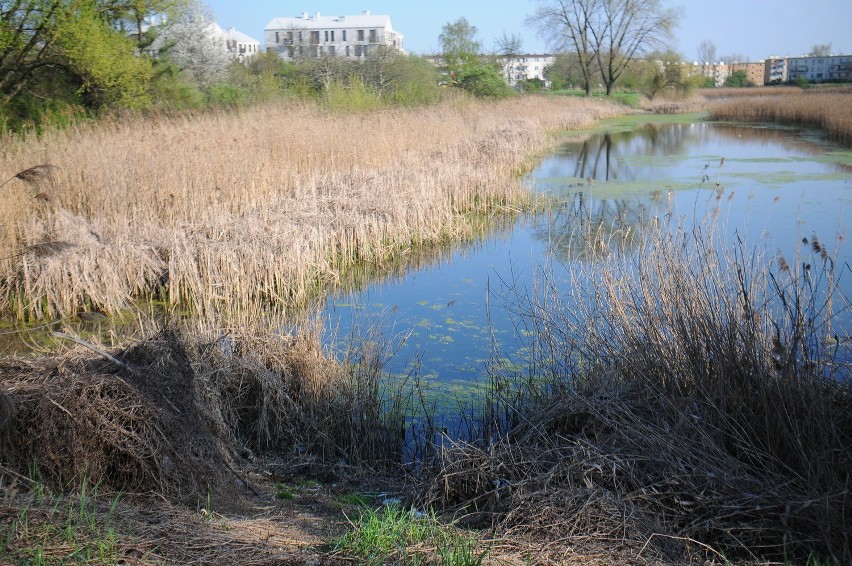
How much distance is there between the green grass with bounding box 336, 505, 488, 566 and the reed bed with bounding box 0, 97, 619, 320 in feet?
9.59

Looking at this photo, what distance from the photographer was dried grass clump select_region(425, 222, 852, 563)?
321 cm

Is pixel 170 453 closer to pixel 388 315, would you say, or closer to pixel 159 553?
pixel 159 553

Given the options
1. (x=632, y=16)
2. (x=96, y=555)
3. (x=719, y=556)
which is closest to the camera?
(x=96, y=555)

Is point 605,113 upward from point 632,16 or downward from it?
downward

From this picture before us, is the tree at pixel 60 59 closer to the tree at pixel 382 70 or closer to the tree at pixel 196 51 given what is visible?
the tree at pixel 196 51

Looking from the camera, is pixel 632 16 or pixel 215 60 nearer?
pixel 215 60

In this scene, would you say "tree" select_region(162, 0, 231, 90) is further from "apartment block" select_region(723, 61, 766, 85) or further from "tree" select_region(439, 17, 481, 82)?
"apartment block" select_region(723, 61, 766, 85)

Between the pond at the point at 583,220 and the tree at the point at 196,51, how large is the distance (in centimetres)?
1266

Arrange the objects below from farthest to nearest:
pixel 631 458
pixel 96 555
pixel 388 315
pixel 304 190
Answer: pixel 304 190
pixel 388 315
pixel 631 458
pixel 96 555

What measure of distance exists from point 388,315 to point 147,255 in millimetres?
2674

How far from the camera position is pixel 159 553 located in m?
2.77

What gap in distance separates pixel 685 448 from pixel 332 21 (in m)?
83.2

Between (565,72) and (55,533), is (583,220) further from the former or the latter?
(565,72)

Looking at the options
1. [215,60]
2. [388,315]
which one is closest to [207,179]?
[388,315]
